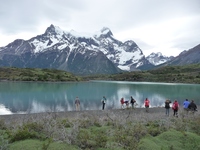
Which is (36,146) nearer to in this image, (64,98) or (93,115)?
(93,115)

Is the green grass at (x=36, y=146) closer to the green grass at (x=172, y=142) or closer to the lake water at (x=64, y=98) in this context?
the green grass at (x=172, y=142)

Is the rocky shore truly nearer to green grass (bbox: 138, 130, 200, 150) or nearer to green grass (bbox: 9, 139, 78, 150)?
green grass (bbox: 138, 130, 200, 150)

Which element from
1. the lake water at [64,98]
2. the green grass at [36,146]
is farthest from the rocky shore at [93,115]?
the lake water at [64,98]

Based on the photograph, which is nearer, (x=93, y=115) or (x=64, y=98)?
(x=93, y=115)

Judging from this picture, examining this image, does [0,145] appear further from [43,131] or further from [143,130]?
[143,130]

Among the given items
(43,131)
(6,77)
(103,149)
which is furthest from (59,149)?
(6,77)

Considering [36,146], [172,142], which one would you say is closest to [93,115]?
[172,142]

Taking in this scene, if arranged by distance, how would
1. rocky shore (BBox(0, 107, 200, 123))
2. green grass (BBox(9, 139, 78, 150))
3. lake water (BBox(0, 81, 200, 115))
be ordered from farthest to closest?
1. lake water (BBox(0, 81, 200, 115))
2. rocky shore (BBox(0, 107, 200, 123))
3. green grass (BBox(9, 139, 78, 150))

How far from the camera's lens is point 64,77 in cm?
18312

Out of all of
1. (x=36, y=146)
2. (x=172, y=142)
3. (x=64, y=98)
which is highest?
(x=36, y=146)

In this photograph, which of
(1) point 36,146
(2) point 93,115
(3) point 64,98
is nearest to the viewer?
(1) point 36,146

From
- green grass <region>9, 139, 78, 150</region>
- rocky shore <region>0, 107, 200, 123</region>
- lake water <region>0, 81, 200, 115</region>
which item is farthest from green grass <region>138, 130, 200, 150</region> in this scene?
lake water <region>0, 81, 200, 115</region>

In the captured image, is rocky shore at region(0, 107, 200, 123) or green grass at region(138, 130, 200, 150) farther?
rocky shore at region(0, 107, 200, 123)

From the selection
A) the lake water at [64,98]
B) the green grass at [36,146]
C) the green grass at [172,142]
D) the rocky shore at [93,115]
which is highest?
the green grass at [36,146]
